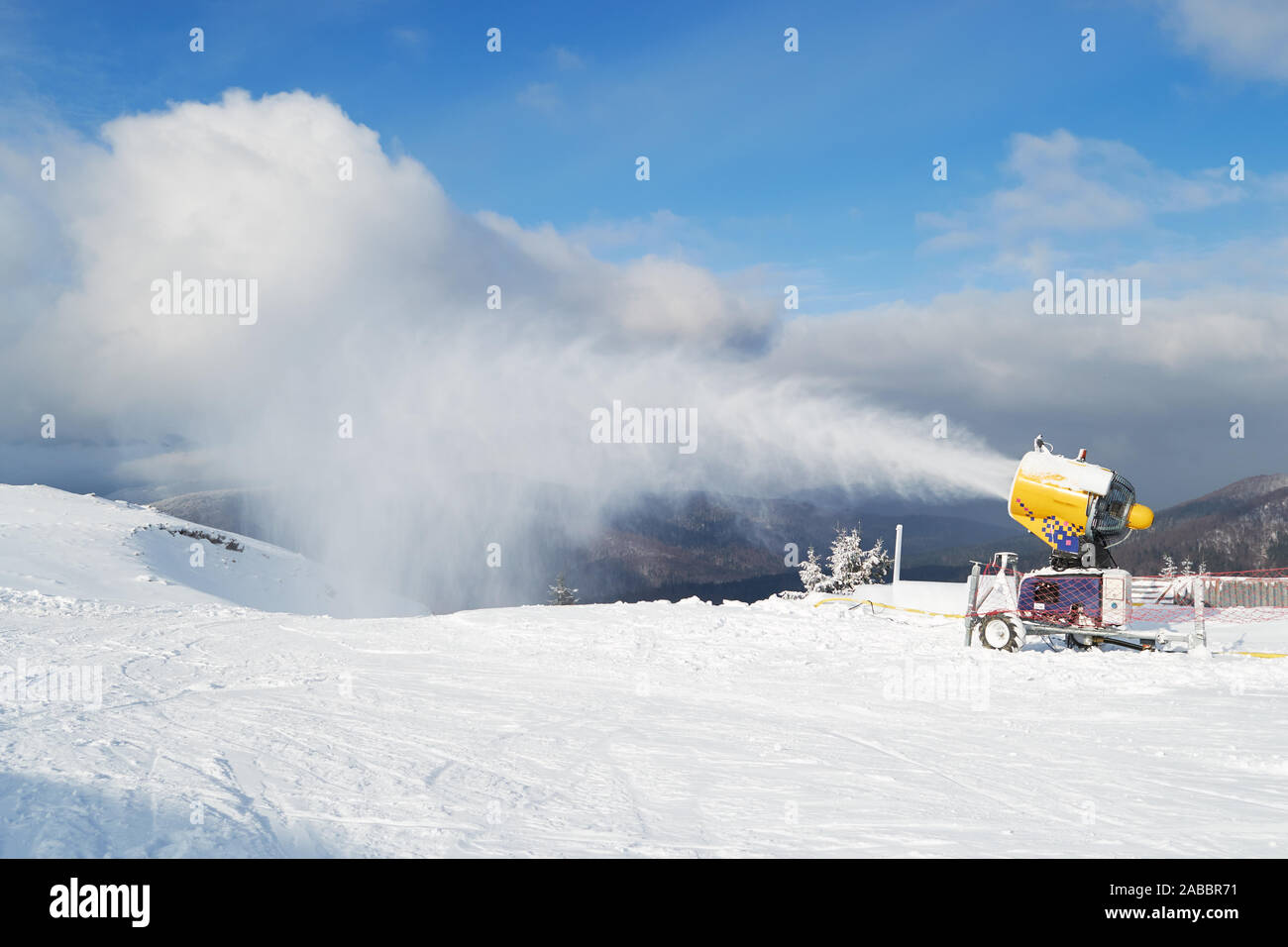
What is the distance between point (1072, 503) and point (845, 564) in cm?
4029

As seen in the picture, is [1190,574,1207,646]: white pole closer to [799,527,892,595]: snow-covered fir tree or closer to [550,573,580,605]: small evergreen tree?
[799,527,892,595]: snow-covered fir tree

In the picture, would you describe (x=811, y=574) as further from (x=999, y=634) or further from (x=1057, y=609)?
(x=999, y=634)

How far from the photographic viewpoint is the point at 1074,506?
50.3 ft

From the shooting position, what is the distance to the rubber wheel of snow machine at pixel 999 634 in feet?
48.6

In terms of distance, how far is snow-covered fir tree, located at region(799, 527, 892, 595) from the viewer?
53.5 m

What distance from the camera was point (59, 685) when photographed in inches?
370

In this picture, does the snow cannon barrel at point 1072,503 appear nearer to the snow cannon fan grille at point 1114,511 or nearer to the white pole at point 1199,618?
the snow cannon fan grille at point 1114,511

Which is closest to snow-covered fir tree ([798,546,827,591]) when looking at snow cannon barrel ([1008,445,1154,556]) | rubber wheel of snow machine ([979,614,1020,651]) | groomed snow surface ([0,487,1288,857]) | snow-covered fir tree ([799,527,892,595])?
snow-covered fir tree ([799,527,892,595])

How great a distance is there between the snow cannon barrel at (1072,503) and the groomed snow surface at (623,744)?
2.56 meters

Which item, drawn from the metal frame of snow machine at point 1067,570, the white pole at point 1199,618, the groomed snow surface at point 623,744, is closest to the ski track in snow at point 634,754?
the groomed snow surface at point 623,744
